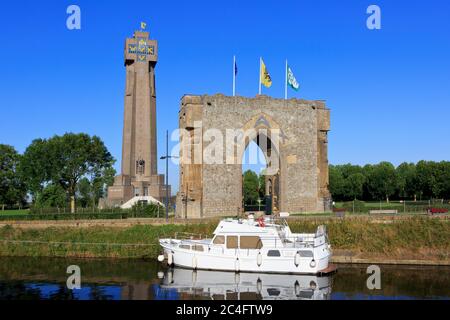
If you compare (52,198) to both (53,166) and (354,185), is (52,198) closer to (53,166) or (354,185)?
(53,166)

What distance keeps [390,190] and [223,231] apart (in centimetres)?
6936

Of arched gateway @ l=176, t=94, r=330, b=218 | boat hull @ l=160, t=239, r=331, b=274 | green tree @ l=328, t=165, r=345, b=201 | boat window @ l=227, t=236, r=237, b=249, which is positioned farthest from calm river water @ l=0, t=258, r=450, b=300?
green tree @ l=328, t=165, r=345, b=201

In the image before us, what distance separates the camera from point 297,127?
46969 mm

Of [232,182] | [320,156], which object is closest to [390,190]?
[320,156]

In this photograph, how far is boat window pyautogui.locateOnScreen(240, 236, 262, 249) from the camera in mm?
27731

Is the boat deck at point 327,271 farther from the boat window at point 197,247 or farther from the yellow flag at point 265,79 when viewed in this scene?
the yellow flag at point 265,79

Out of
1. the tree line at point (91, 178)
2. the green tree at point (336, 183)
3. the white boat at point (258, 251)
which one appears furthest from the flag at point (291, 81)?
the green tree at point (336, 183)

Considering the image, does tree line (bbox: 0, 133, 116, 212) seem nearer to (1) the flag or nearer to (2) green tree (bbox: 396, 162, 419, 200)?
(1) the flag

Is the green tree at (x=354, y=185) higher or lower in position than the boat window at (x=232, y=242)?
higher

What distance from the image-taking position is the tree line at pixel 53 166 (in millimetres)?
73500

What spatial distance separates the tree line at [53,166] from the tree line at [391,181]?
153ft

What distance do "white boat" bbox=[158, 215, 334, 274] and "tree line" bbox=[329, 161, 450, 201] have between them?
60549 millimetres

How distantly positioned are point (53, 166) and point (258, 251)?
5493 cm
